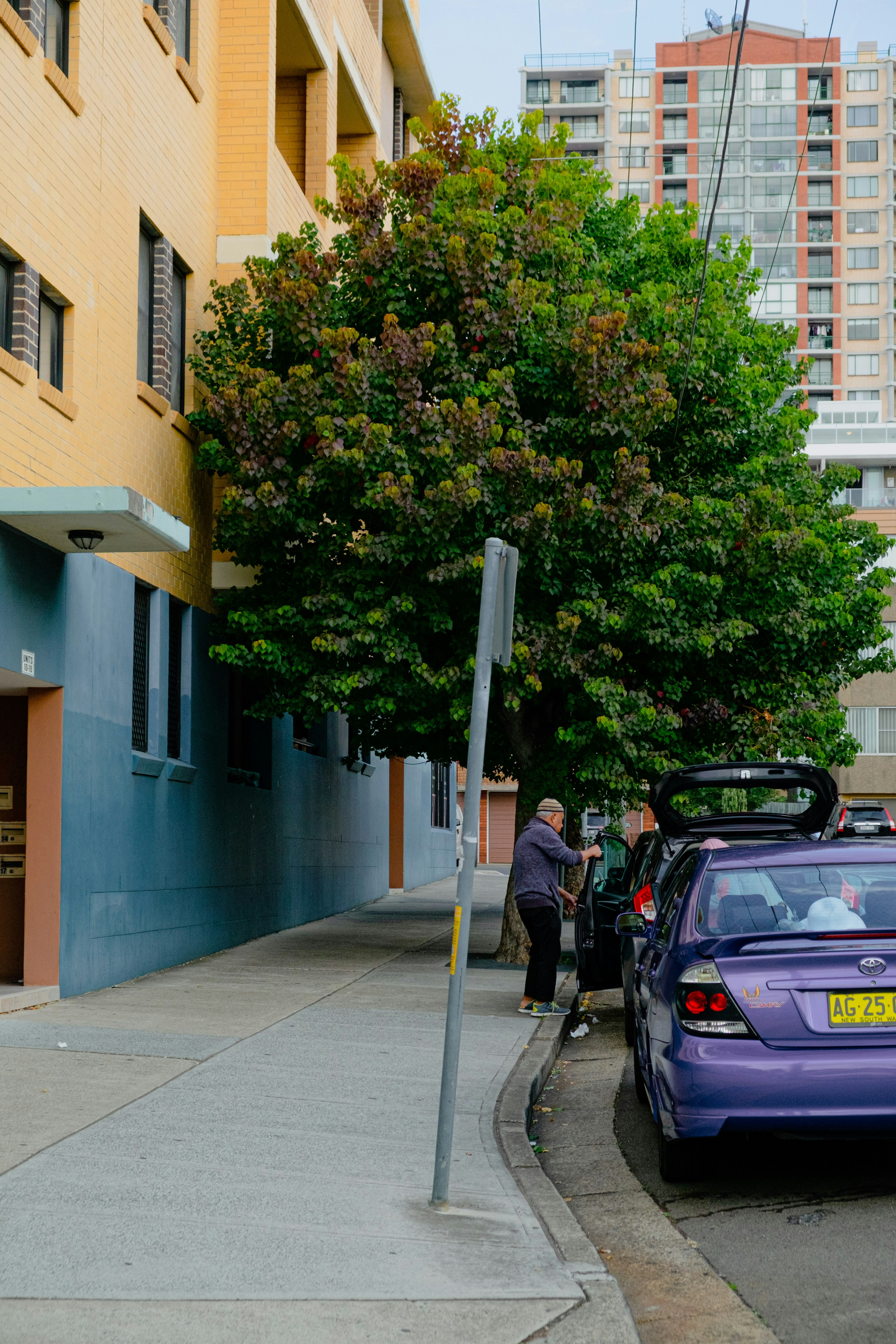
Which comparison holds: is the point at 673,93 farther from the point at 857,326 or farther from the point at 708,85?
the point at 857,326

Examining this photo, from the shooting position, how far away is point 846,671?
17.8 meters

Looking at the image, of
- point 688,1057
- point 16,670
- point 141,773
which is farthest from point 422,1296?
point 141,773

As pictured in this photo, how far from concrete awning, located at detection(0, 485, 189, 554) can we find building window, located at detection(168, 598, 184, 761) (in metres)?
3.25

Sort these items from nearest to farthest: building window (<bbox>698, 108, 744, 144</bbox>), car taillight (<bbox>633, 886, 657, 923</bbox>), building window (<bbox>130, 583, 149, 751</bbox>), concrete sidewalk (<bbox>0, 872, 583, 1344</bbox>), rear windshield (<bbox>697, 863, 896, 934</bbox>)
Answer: concrete sidewalk (<bbox>0, 872, 583, 1344</bbox>) < rear windshield (<bbox>697, 863, 896, 934</bbox>) < car taillight (<bbox>633, 886, 657, 923</bbox>) < building window (<bbox>130, 583, 149, 751</bbox>) < building window (<bbox>698, 108, 744, 144</bbox>)

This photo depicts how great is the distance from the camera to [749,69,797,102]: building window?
292 feet

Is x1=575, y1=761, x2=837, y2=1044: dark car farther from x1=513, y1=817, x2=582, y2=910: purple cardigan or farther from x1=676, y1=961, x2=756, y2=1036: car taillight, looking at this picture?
x1=676, y1=961, x2=756, y2=1036: car taillight

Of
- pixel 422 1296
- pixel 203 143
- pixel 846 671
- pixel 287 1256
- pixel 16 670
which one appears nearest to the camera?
pixel 422 1296

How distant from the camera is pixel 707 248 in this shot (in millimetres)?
11617

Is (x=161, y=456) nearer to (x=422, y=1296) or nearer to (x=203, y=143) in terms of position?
(x=203, y=143)

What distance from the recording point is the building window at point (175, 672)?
14391 millimetres

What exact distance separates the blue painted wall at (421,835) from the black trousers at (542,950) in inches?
726

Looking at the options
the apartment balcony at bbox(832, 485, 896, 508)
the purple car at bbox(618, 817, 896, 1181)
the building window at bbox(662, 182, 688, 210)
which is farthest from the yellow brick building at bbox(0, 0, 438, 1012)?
the building window at bbox(662, 182, 688, 210)

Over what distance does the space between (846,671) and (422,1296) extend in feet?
46.7

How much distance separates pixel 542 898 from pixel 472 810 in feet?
18.0
